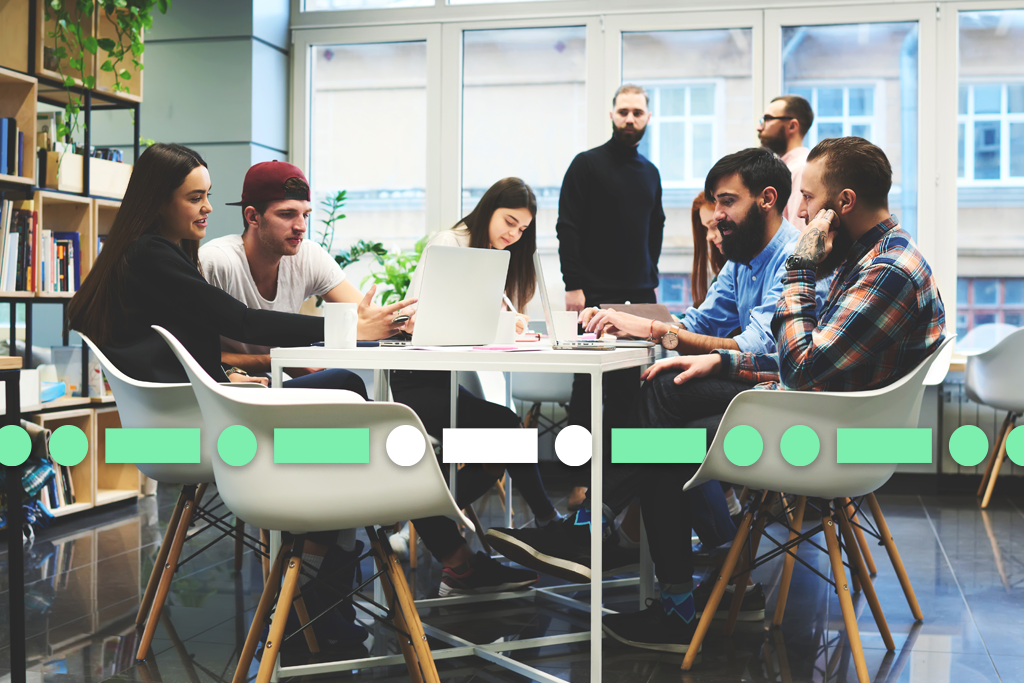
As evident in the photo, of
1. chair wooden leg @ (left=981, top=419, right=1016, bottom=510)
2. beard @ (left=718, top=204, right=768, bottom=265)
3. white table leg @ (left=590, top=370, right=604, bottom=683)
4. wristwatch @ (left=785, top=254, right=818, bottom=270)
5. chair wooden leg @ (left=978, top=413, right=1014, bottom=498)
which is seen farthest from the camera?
chair wooden leg @ (left=978, top=413, right=1014, bottom=498)

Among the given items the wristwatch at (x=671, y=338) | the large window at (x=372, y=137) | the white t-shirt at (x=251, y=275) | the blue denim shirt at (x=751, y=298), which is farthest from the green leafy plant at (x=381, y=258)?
the wristwatch at (x=671, y=338)

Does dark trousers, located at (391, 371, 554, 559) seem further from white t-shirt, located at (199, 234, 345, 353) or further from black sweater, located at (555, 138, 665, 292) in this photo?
black sweater, located at (555, 138, 665, 292)

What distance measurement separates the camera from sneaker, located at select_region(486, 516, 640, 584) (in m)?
2.20

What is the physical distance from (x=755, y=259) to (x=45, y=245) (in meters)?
2.88

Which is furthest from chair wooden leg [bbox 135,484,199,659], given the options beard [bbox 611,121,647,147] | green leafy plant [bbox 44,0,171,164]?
beard [bbox 611,121,647,147]

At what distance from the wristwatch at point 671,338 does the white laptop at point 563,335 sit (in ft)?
0.15

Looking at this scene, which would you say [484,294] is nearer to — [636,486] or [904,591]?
[636,486]

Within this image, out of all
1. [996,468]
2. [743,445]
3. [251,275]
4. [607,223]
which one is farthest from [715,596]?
[996,468]

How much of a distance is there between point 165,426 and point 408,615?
0.77 metres

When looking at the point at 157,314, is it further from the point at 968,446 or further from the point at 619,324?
the point at 968,446

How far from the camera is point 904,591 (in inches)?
98.3

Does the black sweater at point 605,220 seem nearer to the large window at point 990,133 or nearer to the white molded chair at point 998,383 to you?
the white molded chair at point 998,383

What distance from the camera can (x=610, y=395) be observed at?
2.82 metres

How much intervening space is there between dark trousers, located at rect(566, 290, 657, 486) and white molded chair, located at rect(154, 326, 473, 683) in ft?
1.99
